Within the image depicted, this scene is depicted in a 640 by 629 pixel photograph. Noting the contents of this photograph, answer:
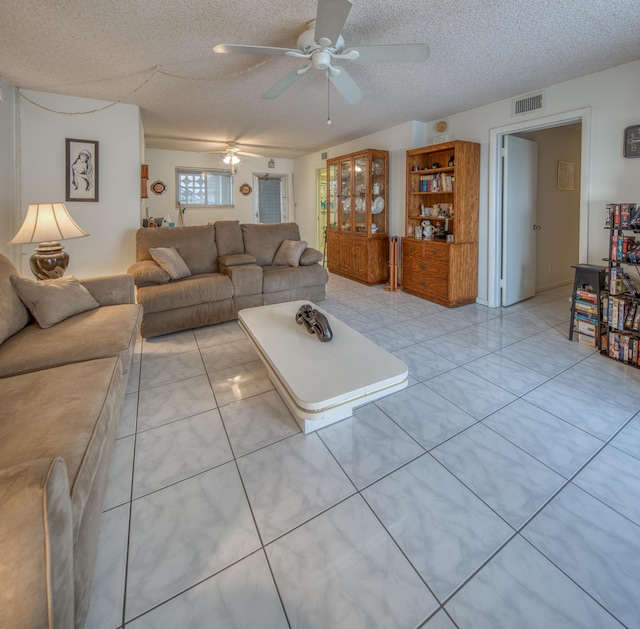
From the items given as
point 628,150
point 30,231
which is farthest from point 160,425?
point 628,150

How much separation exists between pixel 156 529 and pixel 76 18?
9.88ft

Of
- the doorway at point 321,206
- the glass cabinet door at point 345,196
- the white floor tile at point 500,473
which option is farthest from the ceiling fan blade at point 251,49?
the doorway at point 321,206

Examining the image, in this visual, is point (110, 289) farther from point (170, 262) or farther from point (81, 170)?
point (81, 170)

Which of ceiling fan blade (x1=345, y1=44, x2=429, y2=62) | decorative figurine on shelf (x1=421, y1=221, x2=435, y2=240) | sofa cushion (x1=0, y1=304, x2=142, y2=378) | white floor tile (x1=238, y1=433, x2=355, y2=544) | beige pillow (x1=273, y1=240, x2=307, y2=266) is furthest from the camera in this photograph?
decorative figurine on shelf (x1=421, y1=221, x2=435, y2=240)

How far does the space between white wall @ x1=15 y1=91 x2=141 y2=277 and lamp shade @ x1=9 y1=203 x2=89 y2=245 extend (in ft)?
3.54

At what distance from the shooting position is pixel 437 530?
132 cm

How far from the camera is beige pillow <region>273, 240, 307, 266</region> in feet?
14.4

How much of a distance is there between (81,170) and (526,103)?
4.80 meters

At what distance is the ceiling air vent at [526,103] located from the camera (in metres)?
3.52

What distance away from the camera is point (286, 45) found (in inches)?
103

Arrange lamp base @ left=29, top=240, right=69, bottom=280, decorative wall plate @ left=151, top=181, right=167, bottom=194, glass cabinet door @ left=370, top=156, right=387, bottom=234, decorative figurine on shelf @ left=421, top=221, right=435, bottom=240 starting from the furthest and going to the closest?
decorative wall plate @ left=151, top=181, right=167, bottom=194
glass cabinet door @ left=370, top=156, right=387, bottom=234
decorative figurine on shelf @ left=421, top=221, right=435, bottom=240
lamp base @ left=29, top=240, right=69, bottom=280

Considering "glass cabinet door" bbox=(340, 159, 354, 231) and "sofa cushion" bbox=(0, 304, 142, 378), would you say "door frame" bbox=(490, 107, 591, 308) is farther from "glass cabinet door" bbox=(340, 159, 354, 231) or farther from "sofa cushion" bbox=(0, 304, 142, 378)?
"sofa cushion" bbox=(0, 304, 142, 378)

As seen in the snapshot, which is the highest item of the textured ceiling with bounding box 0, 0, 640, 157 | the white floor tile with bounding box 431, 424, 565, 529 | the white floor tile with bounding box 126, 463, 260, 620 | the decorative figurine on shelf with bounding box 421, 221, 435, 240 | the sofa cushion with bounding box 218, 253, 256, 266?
the textured ceiling with bounding box 0, 0, 640, 157

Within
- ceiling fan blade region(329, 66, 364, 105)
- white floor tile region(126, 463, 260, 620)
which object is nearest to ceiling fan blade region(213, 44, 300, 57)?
ceiling fan blade region(329, 66, 364, 105)
